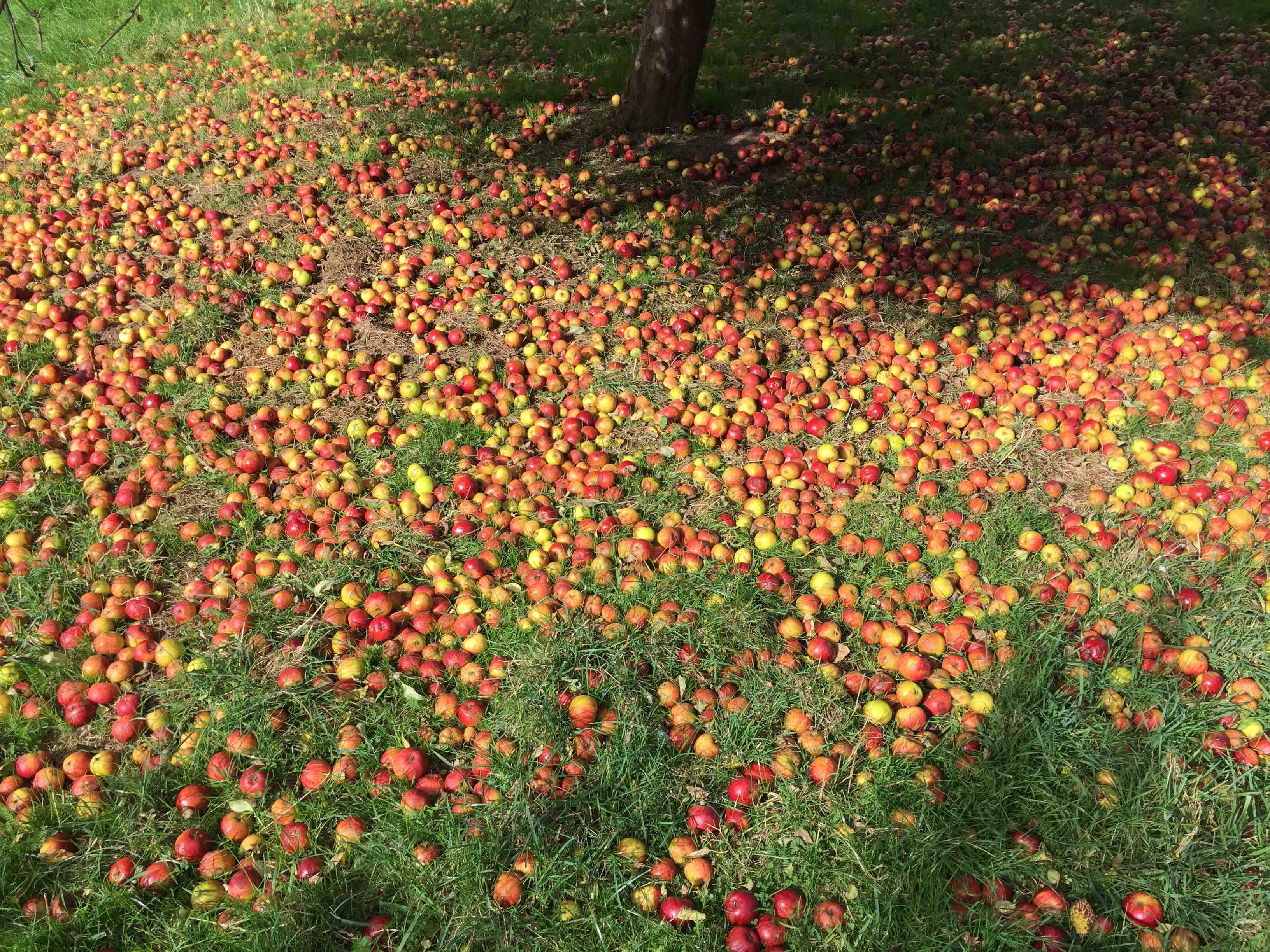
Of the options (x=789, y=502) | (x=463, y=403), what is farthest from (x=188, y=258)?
(x=789, y=502)

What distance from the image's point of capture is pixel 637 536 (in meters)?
3.51

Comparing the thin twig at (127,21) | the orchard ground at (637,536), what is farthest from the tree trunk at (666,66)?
the thin twig at (127,21)

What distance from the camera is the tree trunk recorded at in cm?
624

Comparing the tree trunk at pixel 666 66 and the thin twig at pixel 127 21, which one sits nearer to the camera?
the thin twig at pixel 127 21

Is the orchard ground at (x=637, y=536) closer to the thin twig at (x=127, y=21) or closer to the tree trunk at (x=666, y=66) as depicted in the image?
the tree trunk at (x=666, y=66)

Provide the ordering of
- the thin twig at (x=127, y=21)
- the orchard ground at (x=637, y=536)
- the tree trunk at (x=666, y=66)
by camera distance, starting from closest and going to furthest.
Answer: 1. the thin twig at (x=127, y=21)
2. the orchard ground at (x=637, y=536)
3. the tree trunk at (x=666, y=66)

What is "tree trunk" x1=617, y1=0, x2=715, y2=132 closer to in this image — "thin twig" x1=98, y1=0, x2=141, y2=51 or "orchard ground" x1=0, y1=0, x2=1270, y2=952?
"orchard ground" x1=0, y1=0, x2=1270, y2=952

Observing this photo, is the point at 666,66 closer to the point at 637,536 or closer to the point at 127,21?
the point at 637,536

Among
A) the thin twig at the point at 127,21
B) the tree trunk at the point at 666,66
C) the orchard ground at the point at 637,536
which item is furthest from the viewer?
the tree trunk at the point at 666,66

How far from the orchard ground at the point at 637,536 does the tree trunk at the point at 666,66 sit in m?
0.25

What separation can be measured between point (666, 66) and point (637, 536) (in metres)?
4.86

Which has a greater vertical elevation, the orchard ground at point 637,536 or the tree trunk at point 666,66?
the tree trunk at point 666,66

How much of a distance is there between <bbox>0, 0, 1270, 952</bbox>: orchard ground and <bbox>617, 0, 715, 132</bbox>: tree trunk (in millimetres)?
254

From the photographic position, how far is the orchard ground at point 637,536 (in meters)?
2.46
